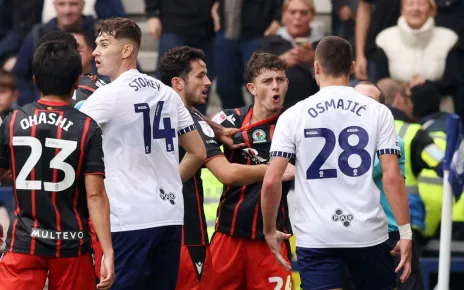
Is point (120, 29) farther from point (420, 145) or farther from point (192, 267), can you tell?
point (420, 145)

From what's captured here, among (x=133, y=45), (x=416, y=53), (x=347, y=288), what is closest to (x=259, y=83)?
(x=133, y=45)

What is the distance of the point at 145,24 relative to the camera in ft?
48.7

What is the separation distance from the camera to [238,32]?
43.1 ft

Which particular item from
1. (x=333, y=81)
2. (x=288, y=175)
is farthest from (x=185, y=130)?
(x=333, y=81)

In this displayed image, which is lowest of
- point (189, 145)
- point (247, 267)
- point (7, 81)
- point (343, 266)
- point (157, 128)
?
point (247, 267)

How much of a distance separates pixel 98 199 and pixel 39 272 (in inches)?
21.0

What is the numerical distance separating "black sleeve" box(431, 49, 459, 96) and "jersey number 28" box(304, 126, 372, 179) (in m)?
5.11

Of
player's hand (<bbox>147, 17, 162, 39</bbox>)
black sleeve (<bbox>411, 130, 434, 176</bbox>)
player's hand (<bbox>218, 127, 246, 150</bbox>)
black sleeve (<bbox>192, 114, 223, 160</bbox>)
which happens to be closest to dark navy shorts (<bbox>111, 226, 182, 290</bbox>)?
black sleeve (<bbox>192, 114, 223, 160</bbox>)

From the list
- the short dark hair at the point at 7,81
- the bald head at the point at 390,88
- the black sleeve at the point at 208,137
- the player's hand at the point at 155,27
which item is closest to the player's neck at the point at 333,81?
the black sleeve at the point at 208,137

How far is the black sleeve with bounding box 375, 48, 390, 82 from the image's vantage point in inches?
506

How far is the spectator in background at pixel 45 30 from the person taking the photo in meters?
13.1

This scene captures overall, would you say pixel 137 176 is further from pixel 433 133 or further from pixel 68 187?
pixel 433 133

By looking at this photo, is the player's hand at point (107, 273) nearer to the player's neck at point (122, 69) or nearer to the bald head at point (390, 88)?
the player's neck at point (122, 69)

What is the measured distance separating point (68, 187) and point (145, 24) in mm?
7871
